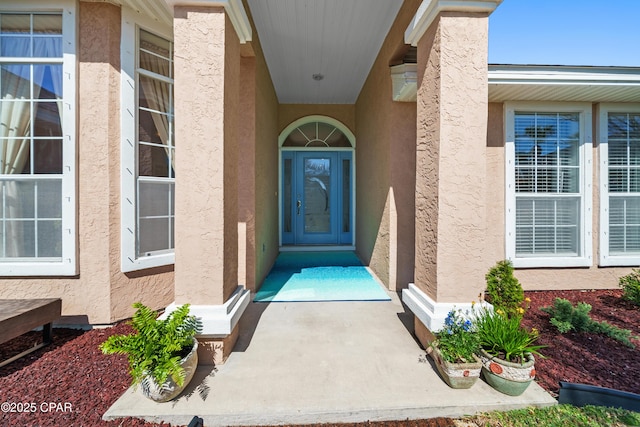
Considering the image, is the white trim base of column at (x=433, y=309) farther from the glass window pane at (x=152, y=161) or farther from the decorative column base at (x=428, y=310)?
the glass window pane at (x=152, y=161)

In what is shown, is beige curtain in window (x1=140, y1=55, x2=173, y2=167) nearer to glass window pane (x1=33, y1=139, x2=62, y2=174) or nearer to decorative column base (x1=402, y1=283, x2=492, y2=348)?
glass window pane (x1=33, y1=139, x2=62, y2=174)

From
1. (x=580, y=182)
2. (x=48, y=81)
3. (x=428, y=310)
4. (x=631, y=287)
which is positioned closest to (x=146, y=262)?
(x=48, y=81)

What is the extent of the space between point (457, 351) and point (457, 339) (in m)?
0.10

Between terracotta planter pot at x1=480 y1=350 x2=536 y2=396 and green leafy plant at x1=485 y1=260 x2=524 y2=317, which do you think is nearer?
terracotta planter pot at x1=480 y1=350 x2=536 y2=396

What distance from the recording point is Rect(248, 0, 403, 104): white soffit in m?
3.26

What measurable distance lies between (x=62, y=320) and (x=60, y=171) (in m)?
1.64

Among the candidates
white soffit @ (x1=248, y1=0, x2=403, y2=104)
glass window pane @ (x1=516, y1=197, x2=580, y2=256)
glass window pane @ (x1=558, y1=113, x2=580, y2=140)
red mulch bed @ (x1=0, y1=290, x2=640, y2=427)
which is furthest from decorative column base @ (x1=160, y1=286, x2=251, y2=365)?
glass window pane @ (x1=558, y1=113, x2=580, y2=140)

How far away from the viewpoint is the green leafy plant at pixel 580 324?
2645mm

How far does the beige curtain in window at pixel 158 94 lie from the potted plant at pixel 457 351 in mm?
3502

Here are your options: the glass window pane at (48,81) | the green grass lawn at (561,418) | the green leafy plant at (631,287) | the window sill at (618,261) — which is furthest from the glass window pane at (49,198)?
the window sill at (618,261)

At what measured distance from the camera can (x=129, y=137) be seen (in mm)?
2906

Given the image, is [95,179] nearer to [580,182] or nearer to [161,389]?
[161,389]

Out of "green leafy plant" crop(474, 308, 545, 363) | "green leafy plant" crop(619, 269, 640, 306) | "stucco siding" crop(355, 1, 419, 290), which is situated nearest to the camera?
"green leafy plant" crop(474, 308, 545, 363)

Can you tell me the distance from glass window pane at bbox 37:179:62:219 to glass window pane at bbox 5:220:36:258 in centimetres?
19
